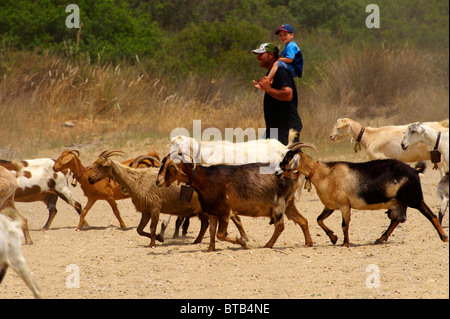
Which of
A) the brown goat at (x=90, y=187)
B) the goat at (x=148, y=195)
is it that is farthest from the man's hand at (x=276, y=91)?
the brown goat at (x=90, y=187)

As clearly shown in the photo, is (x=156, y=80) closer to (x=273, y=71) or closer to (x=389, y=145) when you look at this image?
(x=389, y=145)

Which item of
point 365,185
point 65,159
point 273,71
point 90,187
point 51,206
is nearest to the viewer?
point 365,185

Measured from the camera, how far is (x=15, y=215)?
675 centimetres

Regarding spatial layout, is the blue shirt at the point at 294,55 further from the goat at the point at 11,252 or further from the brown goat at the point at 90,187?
the goat at the point at 11,252

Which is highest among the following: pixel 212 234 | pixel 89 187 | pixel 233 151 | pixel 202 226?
pixel 233 151

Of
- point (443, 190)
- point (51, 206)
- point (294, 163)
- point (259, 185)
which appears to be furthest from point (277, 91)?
point (51, 206)

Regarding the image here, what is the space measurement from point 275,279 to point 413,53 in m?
17.7

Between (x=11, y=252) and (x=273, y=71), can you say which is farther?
(x=273, y=71)

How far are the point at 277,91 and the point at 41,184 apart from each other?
405 centimetres

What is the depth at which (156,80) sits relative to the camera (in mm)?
21703

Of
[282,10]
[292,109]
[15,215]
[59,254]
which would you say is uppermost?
[282,10]

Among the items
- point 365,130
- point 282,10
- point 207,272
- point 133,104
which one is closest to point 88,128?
point 133,104

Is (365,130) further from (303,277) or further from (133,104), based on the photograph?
(133,104)

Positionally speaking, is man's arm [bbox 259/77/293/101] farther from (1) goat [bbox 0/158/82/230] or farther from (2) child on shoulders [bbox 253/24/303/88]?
(1) goat [bbox 0/158/82/230]
